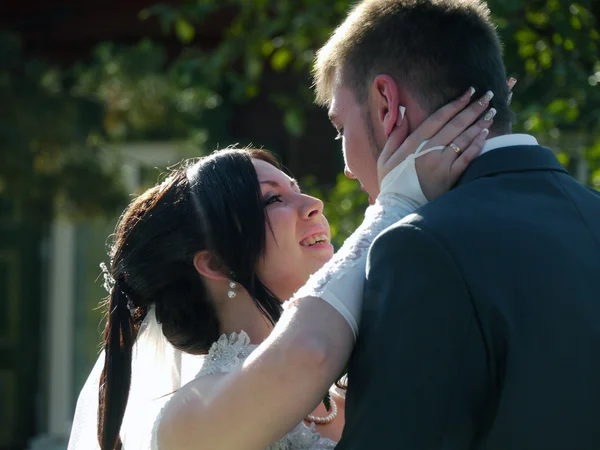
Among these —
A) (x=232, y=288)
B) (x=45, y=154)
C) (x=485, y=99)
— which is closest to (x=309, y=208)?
(x=232, y=288)

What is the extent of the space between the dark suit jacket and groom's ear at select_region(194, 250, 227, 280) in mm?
822

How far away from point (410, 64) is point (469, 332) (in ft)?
1.91

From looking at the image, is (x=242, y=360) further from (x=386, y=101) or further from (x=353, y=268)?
(x=386, y=101)

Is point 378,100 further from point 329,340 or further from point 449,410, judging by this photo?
point 449,410

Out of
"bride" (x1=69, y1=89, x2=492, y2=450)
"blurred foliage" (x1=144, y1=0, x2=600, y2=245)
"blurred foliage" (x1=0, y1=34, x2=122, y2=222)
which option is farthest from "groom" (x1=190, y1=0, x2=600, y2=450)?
"blurred foliage" (x1=0, y1=34, x2=122, y2=222)

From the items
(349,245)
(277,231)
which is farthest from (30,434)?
(349,245)

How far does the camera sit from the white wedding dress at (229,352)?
1.66 metres

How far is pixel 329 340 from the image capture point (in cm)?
159

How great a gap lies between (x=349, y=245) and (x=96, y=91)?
471cm

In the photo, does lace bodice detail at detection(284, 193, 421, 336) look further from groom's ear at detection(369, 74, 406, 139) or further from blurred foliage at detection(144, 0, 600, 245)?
blurred foliage at detection(144, 0, 600, 245)

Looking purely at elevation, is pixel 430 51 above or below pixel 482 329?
above

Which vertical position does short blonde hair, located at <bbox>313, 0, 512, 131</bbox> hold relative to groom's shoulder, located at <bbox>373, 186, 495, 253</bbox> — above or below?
above

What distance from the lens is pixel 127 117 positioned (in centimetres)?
614

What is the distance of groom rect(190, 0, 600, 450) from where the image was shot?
1466 mm
